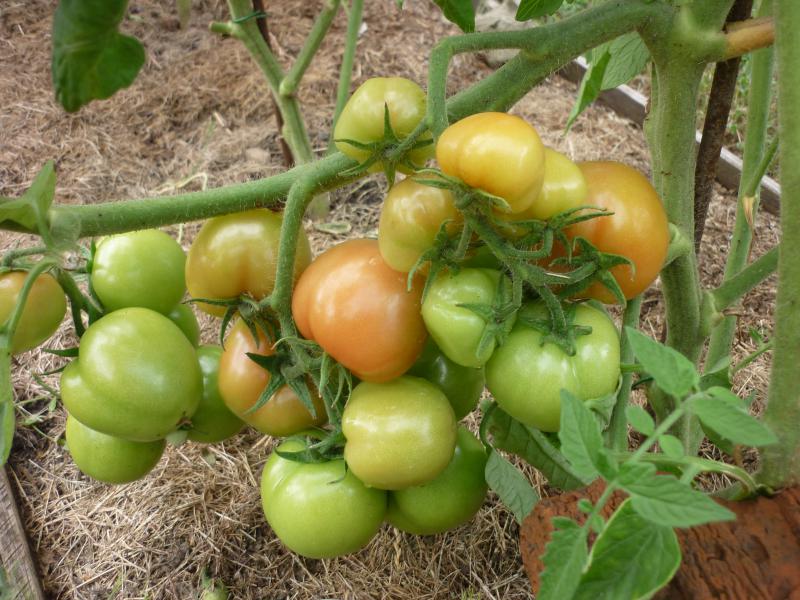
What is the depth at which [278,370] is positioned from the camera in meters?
0.90

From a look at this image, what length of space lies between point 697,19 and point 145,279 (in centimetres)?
77

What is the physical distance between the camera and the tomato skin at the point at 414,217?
67 centimetres

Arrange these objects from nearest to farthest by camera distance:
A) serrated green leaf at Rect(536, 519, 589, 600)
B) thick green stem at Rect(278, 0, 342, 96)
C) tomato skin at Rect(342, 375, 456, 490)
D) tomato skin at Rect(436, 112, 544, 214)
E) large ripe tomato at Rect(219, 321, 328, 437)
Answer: serrated green leaf at Rect(536, 519, 589, 600) < tomato skin at Rect(436, 112, 544, 214) < tomato skin at Rect(342, 375, 456, 490) < large ripe tomato at Rect(219, 321, 328, 437) < thick green stem at Rect(278, 0, 342, 96)

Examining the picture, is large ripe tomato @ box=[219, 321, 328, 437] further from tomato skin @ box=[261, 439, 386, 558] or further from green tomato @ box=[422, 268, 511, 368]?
green tomato @ box=[422, 268, 511, 368]

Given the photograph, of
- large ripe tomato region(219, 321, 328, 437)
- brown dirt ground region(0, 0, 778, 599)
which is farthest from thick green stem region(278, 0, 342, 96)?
large ripe tomato region(219, 321, 328, 437)

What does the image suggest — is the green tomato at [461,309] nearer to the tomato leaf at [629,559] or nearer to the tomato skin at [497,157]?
the tomato skin at [497,157]

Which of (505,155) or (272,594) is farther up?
(505,155)

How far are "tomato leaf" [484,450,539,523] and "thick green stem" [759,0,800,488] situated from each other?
0.35 m

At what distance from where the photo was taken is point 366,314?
0.76 m

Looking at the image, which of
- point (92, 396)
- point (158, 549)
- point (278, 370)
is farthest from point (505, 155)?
point (158, 549)

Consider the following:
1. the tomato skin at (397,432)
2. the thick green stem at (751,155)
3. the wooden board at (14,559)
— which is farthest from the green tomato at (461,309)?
the wooden board at (14,559)

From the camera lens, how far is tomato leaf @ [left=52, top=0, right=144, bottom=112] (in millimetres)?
548

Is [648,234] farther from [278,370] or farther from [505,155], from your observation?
[278,370]

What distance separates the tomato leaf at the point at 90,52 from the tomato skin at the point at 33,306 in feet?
1.07
